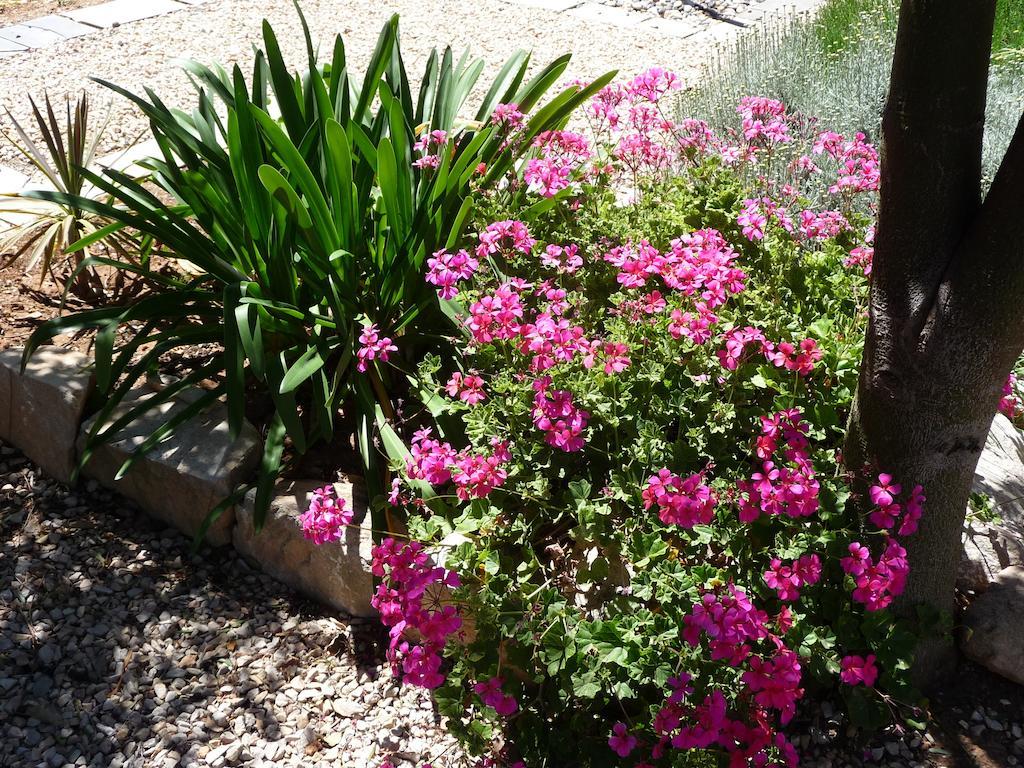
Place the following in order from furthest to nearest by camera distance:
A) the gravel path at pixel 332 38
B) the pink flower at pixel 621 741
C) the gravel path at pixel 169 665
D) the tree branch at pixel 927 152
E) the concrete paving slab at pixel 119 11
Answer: the concrete paving slab at pixel 119 11, the gravel path at pixel 332 38, the gravel path at pixel 169 665, the pink flower at pixel 621 741, the tree branch at pixel 927 152

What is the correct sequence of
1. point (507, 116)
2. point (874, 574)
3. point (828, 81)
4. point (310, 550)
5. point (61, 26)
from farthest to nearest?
point (61, 26), point (828, 81), point (507, 116), point (310, 550), point (874, 574)

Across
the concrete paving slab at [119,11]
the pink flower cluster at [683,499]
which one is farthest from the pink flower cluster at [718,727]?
the concrete paving slab at [119,11]

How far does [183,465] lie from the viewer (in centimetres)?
294

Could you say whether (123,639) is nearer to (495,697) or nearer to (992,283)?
(495,697)

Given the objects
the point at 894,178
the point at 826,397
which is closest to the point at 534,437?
the point at 826,397

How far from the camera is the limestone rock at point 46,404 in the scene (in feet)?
10.2

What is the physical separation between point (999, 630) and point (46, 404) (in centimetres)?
280

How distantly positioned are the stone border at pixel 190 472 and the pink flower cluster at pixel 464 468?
519 millimetres

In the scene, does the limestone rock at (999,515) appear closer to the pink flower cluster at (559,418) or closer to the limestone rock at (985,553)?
the limestone rock at (985,553)

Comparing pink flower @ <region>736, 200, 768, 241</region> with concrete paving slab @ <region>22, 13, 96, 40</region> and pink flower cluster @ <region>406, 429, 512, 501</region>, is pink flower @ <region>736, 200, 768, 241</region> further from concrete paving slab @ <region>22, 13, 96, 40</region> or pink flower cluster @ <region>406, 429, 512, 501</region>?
concrete paving slab @ <region>22, 13, 96, 40</region>

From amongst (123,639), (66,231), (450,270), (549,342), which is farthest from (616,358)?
(66,231)

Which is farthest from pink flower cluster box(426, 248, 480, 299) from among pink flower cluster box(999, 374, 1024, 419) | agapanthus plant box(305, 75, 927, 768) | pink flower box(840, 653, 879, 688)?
pink flower cluster box(999, 374, 1024, 419)

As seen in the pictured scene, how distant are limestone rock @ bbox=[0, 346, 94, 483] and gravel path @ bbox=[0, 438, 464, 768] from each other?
173 mm

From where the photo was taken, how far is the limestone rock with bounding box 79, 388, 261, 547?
9.60 ft
